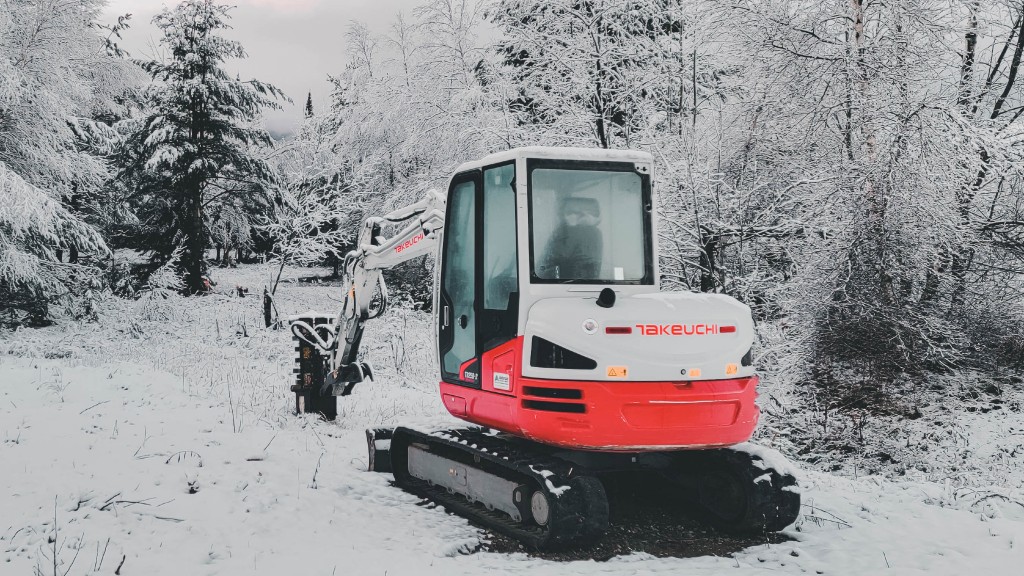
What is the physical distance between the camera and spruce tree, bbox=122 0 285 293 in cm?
2356

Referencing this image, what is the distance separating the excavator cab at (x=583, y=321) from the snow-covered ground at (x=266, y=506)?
34.5 inches

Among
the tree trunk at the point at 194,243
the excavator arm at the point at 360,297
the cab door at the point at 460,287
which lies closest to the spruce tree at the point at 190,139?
the tree trunk at the point at 194,243

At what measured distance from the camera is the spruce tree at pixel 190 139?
928 inches

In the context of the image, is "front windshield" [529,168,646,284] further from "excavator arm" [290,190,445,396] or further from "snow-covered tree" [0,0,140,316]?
"snow-covered tree" [0,0,140,316]

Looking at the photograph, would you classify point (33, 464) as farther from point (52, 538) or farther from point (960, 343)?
point (960, 343)

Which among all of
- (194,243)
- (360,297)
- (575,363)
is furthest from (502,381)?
(194,243)

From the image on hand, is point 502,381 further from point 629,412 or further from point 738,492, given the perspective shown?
point 738,492

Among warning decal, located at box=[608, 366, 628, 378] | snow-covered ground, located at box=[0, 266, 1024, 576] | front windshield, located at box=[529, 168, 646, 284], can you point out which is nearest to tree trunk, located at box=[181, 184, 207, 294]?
snow-covered ground, located at box=[0, 266, 1024, 576]

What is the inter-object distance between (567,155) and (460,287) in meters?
1.36

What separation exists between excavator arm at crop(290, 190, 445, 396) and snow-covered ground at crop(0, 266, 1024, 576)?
2.25 feet

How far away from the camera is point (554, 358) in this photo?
5.19 m

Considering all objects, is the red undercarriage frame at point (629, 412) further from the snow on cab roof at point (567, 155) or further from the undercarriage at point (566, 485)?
the snow on cab roof at point (567, 155)

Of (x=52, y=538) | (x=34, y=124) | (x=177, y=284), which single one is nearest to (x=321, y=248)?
(x=177, y=284)

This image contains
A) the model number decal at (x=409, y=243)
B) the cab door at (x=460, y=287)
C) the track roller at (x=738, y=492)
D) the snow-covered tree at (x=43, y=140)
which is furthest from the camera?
the snow-covered tree at (x=43, y=140)
